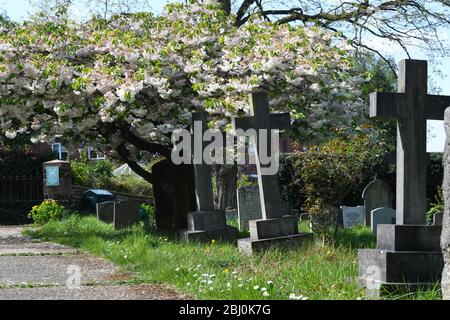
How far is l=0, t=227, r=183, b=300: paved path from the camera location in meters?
7.26

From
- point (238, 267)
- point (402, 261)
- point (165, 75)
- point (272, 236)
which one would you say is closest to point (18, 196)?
point (165, 75)

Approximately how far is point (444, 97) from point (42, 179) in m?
18.5

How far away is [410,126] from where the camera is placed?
7340 millimetres

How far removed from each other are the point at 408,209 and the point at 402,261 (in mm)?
644

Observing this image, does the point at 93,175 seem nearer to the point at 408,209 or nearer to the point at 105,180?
the point at 105,180

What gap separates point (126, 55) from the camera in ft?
41.9

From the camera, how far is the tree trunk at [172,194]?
14.2 m

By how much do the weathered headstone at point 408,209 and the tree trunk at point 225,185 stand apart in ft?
36.9

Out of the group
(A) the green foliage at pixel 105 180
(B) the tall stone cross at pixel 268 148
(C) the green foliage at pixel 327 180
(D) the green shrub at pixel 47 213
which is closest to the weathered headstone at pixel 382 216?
(C) the green foliage at pixel 327 180

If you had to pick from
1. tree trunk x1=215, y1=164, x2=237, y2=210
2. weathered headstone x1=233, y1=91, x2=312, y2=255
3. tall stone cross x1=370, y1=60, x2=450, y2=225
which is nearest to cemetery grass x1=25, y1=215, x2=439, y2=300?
weathered headstone x1=233, y1=91, x2=312, y2=255

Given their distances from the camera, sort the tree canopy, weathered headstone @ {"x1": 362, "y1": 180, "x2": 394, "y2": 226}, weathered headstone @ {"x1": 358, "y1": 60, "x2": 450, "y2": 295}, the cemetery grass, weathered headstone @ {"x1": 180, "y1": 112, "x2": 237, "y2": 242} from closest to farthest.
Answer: the cemetery grass < weathered headstone @ {"x1": 358, "y1": 60, "x2": 450, "y2": 295} < weathered headstone @ {"x1": 180, "y1": 112, "x2": 237, "y2": 242} < the tree canopy < weathered headstone @ {"x1": 362, "y1": 180, "x2": 394, "y2": 226}

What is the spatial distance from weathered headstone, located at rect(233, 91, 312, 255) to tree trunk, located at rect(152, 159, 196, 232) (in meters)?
3.40

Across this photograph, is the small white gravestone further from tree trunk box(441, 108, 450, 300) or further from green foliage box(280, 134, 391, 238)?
tree trunk box(441, 108, 450, 300)

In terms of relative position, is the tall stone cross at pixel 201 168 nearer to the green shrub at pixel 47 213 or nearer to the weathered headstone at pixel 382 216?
the weathered headstone at pixel 382 216
